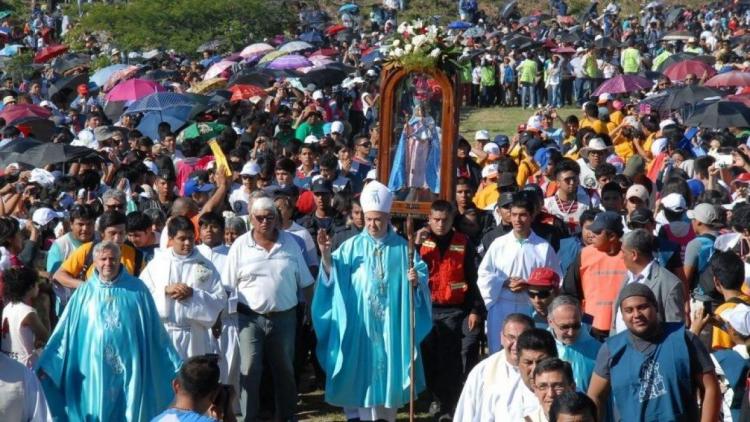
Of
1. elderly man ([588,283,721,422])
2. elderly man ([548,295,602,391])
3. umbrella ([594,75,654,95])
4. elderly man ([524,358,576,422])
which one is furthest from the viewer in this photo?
umbrella ([594,75,654,95])

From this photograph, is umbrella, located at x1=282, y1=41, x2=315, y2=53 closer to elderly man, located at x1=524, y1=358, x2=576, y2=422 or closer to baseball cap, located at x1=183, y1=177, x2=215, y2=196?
baseball cap, located at x1=183, y1=177, x2=215, y2=196

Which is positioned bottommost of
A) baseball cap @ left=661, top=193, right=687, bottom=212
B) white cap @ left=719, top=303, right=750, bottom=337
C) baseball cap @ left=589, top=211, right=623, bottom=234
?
white cap @ left=719, top=303, right=750, bottom=337

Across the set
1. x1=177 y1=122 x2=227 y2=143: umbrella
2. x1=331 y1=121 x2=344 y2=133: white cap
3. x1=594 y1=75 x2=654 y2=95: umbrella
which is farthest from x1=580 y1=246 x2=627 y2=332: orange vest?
x1=594 y1=75 x2=654 y2=95: umbrella

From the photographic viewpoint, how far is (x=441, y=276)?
10.6m

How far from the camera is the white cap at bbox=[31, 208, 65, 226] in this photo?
39.4 feet

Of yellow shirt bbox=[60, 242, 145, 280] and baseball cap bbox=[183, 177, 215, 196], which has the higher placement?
baseball cap bbox=[183, 177, 215, 196]

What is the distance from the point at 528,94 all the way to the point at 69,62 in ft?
32.3

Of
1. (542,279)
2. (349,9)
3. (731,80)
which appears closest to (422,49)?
(542,279)

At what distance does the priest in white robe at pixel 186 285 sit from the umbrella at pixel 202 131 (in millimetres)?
8540

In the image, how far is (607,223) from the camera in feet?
31.8

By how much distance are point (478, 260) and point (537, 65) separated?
2042 cm

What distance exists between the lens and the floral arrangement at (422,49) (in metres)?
12.6

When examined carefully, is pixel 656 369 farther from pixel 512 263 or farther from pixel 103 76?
pixel 103 76

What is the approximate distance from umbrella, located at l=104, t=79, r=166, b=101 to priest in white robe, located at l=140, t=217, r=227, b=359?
12509mm
